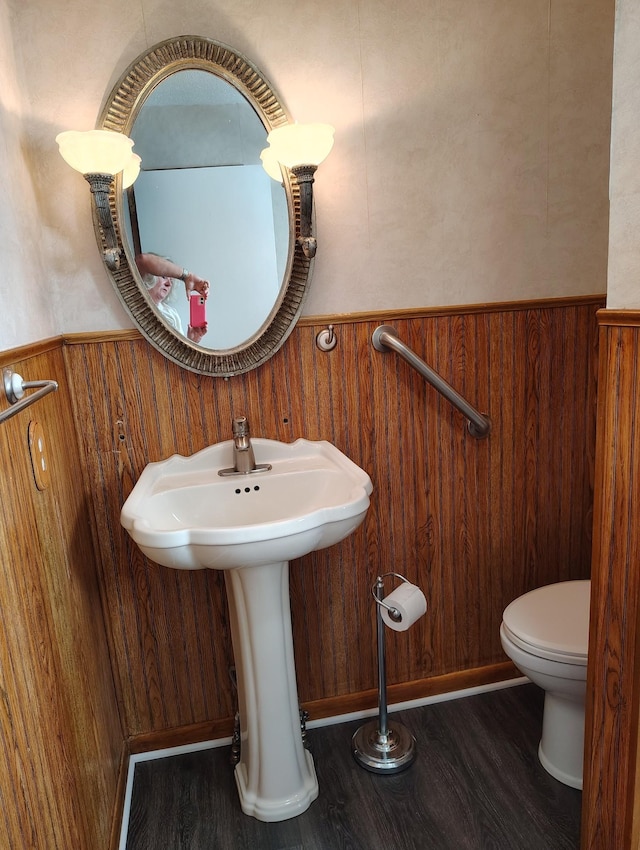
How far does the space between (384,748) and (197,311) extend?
137 centimetres

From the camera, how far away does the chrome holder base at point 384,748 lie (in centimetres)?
179

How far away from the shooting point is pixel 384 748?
6.02 feet

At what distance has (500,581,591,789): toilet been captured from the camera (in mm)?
1559

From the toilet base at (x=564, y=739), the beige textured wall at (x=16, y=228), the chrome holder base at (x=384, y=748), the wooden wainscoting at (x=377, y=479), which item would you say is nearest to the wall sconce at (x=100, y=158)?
the beige textured wall at (x=16, y=228)

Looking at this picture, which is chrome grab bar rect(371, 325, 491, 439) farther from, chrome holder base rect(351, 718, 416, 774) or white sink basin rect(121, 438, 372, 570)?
chrome holder base rect(351, 718, 416, 774)

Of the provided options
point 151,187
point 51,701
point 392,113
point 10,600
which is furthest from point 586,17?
point 51,701

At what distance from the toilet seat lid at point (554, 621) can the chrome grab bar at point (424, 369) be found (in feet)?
1.74

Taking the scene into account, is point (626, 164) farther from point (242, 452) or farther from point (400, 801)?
point (400, 801)

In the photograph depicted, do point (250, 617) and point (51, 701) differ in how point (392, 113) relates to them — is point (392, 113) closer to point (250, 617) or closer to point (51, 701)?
point (250, 617)

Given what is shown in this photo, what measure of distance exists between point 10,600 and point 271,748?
35.9 inches

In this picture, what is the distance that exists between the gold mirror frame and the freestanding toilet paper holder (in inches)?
29.5

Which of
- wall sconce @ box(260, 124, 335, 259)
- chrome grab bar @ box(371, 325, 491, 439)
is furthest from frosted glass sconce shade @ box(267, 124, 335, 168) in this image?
chrome grab bar @ box(371, 325, 491, 439)

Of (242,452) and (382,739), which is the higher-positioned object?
(242,452)

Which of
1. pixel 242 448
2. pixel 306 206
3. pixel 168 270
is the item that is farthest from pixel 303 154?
pixel 242 448
